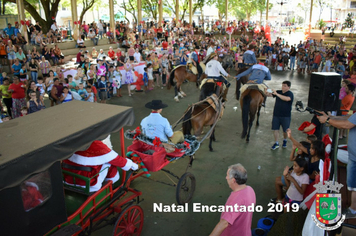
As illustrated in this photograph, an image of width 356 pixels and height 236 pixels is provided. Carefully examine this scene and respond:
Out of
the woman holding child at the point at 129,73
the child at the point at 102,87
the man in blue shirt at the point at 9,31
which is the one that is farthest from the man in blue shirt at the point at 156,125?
the man in blue shirt at the point at 9,31

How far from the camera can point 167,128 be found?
5.50 meters

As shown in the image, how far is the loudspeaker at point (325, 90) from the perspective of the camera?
4.25m

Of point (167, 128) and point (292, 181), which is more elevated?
point (167, 128)

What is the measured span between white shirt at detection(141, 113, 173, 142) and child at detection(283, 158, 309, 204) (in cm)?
228

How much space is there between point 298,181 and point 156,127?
2.59 meters

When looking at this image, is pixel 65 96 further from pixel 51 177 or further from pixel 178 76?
pixel 51 177

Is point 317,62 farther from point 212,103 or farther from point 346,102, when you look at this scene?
point 212,103

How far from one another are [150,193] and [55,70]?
8.35m

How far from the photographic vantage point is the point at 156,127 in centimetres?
545

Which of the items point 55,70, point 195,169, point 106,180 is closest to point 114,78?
point 55,70

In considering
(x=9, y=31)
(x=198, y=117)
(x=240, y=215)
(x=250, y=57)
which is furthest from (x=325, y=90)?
(x=9, y=31)

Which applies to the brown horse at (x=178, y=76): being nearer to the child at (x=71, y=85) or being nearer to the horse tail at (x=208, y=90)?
the horse tail at (x=208, y=90)

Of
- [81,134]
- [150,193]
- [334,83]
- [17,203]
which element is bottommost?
[150,193]

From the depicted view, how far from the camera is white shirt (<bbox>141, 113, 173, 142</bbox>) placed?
545cm
